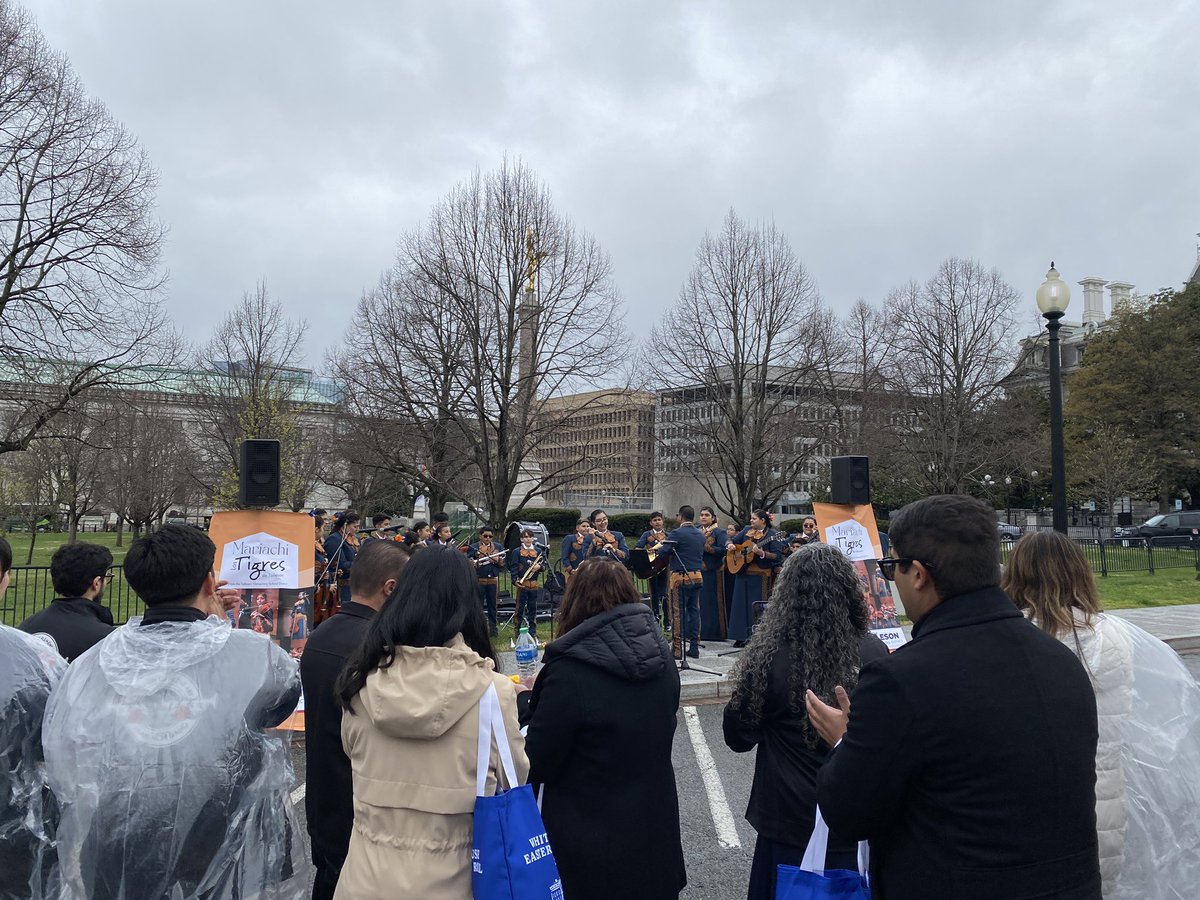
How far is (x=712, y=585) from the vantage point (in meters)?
14.3

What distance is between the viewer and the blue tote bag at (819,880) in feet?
8.45

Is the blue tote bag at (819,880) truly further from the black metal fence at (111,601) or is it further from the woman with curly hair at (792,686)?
the black metal fence at (111,601)

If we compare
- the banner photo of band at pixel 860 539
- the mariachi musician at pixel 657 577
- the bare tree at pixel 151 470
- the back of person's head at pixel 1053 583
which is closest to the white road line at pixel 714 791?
the banner photo of band at pixel 860 539

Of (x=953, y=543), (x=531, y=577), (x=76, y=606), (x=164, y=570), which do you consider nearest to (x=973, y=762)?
(x=953, y=543)

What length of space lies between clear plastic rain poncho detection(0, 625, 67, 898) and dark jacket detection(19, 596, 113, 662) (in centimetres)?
72

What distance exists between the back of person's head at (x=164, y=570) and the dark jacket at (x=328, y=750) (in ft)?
1.61

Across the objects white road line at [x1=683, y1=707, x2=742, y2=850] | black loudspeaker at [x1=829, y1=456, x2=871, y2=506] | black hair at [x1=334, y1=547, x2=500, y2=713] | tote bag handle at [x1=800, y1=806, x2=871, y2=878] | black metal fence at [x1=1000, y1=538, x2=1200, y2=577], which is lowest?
white road line at [x1=683, y1=707, x2=742, y2=850]

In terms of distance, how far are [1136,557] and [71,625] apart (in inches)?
1120

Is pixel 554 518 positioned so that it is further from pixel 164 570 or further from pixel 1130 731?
pixel 164 570

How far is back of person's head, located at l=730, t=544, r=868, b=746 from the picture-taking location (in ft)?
10.1

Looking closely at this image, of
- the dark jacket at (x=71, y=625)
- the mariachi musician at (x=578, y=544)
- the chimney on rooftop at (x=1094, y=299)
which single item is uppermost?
the chimney on rooftop at (x=1094, y=299)

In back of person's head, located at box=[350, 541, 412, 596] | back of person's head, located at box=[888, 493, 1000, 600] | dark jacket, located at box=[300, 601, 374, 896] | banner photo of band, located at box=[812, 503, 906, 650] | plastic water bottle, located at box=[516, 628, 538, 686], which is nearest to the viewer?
back of person's head, located at box=[888, 493, 1000, 600]

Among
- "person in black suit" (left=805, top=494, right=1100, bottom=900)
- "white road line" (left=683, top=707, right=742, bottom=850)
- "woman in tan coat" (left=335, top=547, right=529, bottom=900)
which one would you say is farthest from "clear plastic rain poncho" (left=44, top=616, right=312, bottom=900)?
"white road line" (left=683, top=707, right=742, bottom=850)

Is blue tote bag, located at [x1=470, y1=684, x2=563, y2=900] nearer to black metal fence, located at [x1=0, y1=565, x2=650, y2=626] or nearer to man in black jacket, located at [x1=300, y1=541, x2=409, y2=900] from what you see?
man in black jacket, located at [x1=300, y1=541, x2=409, y2=900]
